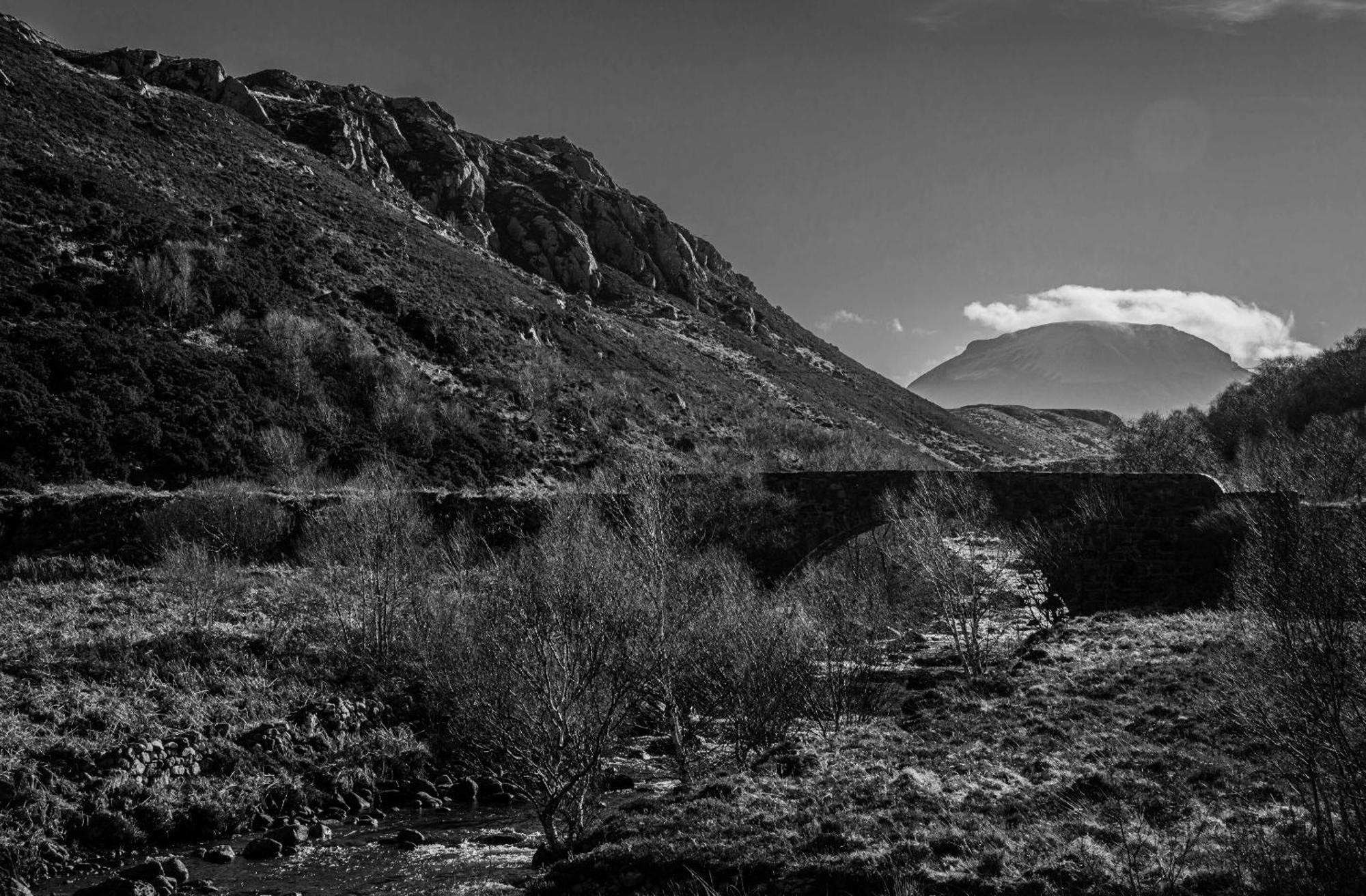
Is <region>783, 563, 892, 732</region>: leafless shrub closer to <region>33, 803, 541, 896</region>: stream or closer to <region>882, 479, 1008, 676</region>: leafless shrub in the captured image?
<region>882, 479, 1008, 676</region>: leafless shrub

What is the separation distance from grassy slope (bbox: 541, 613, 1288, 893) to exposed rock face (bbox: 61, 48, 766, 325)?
69.9 meters

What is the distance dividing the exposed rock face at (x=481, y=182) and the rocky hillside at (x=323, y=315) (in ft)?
1.17

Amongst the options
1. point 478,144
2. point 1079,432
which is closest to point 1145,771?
point 478,144

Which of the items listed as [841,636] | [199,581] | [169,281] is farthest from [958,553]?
[169,281]

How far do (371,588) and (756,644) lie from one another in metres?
10.6

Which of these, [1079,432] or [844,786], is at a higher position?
[1079,432]

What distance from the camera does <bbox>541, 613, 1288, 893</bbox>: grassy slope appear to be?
7371 mm

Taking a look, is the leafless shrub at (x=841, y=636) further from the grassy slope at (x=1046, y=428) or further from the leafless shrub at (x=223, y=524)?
the grassy slope at (x=1046, y=428)

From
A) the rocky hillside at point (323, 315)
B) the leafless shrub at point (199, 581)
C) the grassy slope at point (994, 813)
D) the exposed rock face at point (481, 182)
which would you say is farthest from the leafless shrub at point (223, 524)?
the exposed rock face at point (481, 182)

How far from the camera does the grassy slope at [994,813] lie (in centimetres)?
737

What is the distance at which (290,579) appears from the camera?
84.8 ft

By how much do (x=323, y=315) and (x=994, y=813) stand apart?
4475 centimetres

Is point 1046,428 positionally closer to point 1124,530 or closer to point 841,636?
point 1124,530

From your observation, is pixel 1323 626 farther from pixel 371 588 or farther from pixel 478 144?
pixel 478 144
